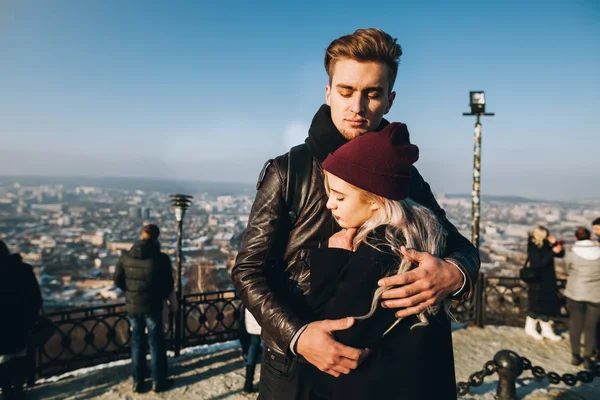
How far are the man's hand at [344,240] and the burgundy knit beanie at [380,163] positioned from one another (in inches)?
8.5

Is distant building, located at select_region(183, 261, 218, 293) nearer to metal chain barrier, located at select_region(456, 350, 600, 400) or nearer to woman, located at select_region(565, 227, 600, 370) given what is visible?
metal chain barrier, located at select_region(456, 350, 600, 400)

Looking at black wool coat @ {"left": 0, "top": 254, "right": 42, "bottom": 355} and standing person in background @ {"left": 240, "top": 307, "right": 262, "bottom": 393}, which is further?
standing person in background @ {"left": 240, "top": 307, "right": 262, "bottom": 393}

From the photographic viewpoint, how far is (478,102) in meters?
7.20

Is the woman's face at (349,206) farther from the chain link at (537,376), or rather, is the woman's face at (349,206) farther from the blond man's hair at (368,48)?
the chain link at (537,376)

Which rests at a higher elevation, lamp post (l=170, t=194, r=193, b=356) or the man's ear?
the man's ear

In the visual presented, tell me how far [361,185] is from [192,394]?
15.9 feet

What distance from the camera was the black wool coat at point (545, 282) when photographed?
253 inches

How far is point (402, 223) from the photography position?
1.31m

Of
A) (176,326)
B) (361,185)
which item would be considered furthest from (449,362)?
(176,326)

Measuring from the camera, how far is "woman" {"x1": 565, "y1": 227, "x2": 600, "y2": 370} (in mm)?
5531

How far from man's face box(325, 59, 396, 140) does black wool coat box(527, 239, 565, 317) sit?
6511 millimetres

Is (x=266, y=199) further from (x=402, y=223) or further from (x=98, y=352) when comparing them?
(x=98, y=352)

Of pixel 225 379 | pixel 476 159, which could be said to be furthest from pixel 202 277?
pixel 476 159

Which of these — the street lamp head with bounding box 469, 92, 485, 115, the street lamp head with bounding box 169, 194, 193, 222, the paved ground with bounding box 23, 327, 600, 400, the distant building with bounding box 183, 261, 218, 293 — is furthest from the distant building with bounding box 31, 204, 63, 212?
the street lamp head with bounding box 469, 92, 485, 115
